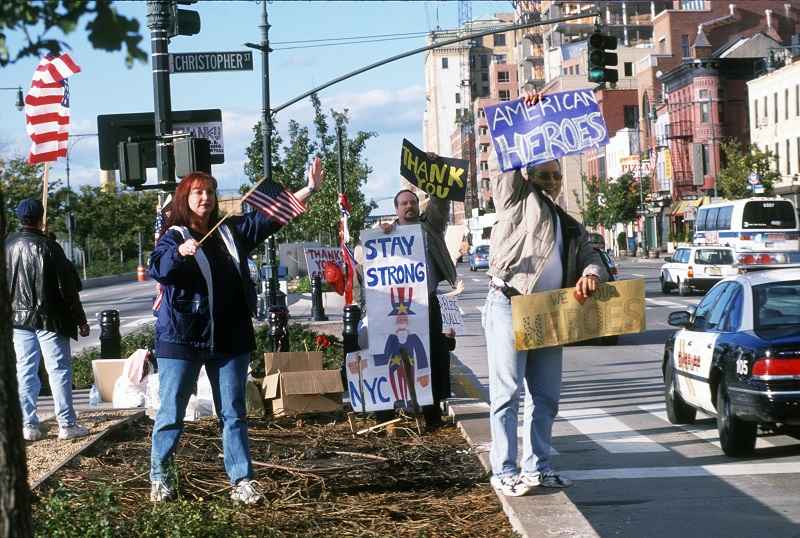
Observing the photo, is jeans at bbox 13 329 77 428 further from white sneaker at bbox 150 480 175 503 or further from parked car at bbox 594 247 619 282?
parked car at bbox 594 247 619 282

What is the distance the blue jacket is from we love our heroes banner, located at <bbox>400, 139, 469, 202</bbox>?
384 centimetres

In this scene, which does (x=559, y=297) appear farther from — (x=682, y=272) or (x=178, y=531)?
(x=682, y=272)

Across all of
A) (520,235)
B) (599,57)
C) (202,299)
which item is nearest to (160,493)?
(202,299)

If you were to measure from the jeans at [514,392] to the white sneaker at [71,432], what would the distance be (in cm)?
364

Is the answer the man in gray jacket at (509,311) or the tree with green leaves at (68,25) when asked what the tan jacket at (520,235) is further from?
the tree with green leaves at (68,25)

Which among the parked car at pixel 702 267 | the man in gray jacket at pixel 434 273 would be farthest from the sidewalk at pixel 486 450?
the parked car at pixel 702 267

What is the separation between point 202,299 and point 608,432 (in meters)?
4.83

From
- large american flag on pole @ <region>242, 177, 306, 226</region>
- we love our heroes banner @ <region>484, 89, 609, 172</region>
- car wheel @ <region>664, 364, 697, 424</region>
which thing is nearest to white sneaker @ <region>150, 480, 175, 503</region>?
large american flag on pole @ <region>242, 177, 306, 226</region>

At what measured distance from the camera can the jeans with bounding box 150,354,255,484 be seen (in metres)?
6.36

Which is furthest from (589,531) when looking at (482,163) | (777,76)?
(482,163)

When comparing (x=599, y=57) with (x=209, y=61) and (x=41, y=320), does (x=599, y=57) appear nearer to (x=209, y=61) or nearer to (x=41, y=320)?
(x=209, y=61)

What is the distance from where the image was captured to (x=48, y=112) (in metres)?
11.6

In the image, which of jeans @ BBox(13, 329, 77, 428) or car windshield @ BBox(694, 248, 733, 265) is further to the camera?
car windshield @ BBox(694, 248, 733, 265)

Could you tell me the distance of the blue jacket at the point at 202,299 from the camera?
6.29 meters
